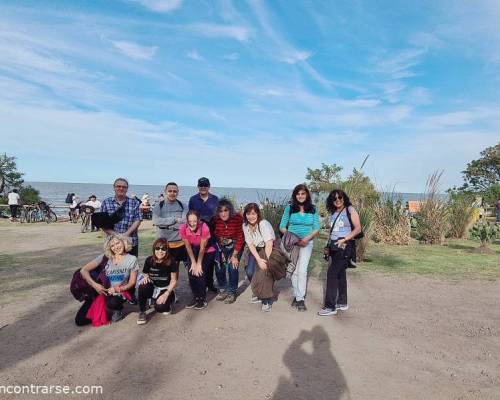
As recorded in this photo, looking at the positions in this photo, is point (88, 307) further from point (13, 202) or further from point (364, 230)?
point (13, 202)

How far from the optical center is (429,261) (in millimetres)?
9172

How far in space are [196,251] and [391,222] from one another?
872 centimetres

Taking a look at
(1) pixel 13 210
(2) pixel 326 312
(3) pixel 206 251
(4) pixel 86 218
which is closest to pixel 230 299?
(3) pixel 206 251

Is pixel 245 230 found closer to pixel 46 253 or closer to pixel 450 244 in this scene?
pixel 46 253

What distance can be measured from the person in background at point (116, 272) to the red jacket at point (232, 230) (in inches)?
49.0

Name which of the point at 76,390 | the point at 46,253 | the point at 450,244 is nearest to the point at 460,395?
the point at 76,390

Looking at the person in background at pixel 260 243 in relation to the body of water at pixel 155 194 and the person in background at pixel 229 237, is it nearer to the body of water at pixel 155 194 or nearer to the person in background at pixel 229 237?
the person in background at pixel 229 237

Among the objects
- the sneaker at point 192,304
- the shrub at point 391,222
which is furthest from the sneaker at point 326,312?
the shrub at point 391,222

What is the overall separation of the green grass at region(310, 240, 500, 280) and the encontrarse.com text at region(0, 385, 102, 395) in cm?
527

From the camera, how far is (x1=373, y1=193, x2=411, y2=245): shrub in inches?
474

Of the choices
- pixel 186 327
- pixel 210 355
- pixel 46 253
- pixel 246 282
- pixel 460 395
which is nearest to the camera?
pixel 460 395

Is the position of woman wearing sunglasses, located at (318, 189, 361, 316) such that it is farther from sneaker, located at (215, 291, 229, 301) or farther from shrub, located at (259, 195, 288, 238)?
shrub, located at (259, 195, 288, 238)

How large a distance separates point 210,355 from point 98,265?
1842 mm

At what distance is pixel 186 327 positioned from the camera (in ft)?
14.8
